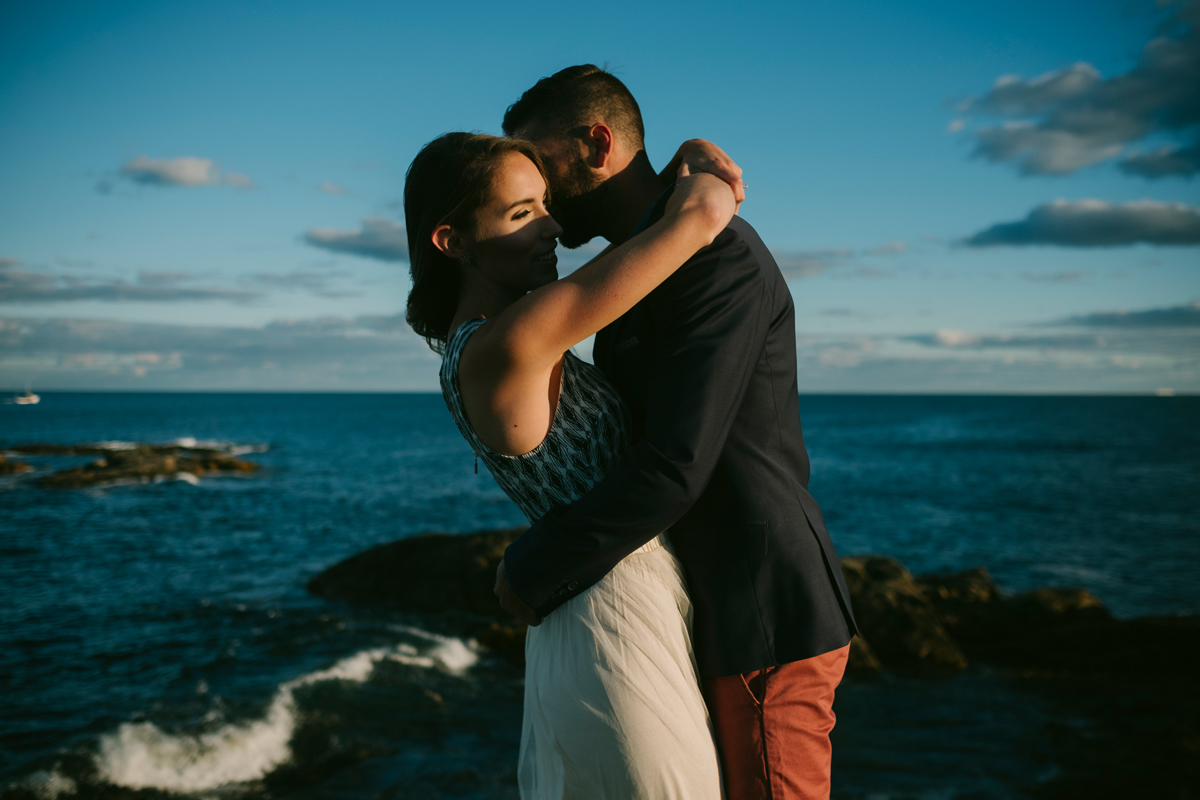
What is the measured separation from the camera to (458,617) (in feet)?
36.3

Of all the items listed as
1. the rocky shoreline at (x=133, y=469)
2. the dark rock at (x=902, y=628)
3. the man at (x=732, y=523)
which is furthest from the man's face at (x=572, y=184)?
the rocky shoreline at (x=133, y=469)

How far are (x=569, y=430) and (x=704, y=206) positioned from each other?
69 centimetres

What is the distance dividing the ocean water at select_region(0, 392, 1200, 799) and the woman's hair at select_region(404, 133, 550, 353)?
5691mm

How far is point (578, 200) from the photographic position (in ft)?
8.70

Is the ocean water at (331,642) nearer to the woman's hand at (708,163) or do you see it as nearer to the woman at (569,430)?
the woman at (569,430)

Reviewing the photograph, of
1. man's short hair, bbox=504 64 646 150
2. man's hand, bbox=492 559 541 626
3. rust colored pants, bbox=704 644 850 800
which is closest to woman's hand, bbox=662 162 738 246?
man's short hair, bbox=504 64 646 150

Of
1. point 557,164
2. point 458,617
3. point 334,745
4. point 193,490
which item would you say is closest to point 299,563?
point 458,617

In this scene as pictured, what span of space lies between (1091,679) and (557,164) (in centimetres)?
997

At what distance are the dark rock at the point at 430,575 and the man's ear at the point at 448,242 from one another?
933 cm

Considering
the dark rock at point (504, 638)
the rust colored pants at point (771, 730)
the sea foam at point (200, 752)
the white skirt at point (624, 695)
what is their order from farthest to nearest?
the dark rock at point (504, 638) < the sea foam at point (200, 752) < the rust colored pants at point (771, 730) < the white skirt at point (624, 695)

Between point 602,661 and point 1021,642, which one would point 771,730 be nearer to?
point 602,661

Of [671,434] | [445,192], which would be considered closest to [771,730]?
[671,434]

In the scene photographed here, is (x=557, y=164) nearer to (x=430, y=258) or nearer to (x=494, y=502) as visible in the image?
(x=430, y=258)

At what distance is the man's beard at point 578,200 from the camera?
264 cm
